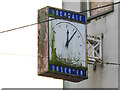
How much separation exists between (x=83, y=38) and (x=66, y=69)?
1.00m

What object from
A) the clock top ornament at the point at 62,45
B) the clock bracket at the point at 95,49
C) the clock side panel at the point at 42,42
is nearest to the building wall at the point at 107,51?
the clock bracket at the point at 95,49

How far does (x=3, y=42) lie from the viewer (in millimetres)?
20359

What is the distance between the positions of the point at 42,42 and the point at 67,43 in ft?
2.15

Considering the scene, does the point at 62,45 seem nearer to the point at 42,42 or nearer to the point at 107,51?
the point at 42,42

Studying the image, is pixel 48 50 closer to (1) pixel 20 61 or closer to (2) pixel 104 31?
(2) pixel 104 31

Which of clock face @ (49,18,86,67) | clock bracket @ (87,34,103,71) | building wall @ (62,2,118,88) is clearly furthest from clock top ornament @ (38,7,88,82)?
building wall @ (62,2,118,88)

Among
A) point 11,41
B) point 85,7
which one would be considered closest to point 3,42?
point 11,41

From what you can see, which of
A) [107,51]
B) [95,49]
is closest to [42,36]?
[95,49]

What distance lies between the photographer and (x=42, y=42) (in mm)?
17375

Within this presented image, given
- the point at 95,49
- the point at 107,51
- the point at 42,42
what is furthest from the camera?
the point at 95,49

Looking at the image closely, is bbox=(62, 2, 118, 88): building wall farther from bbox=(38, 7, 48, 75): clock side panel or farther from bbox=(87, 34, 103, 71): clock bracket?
bbox=(38, 7, 48, 75): clock side panel

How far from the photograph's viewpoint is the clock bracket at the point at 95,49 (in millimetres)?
18312

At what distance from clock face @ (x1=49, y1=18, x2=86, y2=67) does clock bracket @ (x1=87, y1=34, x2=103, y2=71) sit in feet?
1.54

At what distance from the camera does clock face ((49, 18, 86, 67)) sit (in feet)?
57.0
